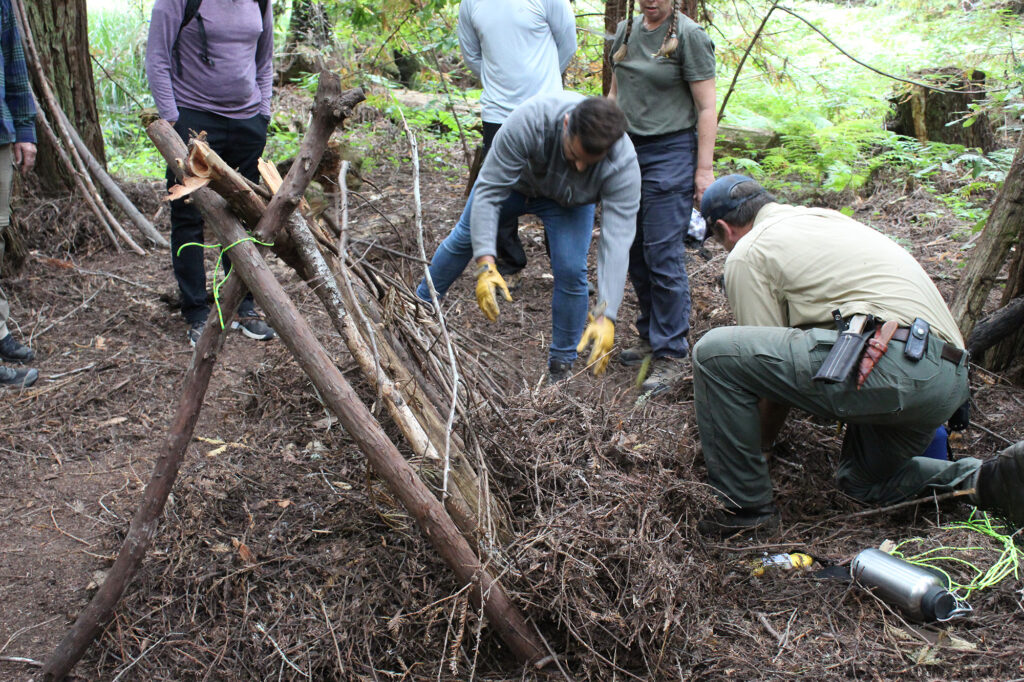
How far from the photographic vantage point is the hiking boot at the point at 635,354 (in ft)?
13.8

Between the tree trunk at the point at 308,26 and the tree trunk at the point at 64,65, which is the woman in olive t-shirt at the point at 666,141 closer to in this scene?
the tree trunk at the point at 64,65

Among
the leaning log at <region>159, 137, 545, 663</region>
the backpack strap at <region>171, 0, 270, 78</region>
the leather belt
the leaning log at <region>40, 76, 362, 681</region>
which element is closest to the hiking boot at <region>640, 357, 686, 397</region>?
the leather belt

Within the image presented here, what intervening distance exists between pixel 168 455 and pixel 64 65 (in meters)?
3.99

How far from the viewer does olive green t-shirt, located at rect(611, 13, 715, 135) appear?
3715 mm

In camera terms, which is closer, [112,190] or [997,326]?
[997,326]

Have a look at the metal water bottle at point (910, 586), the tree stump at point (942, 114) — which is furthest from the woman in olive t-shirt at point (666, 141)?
the tree stump at point (942, 114)

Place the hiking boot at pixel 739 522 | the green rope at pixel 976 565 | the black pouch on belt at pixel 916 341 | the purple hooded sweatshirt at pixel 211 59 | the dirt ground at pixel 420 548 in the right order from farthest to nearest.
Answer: the purple hooded sweatshirt at pixel 211 59 < the hiking boot at pixel 739 522 < the black pouch on belt at pixel 916 341 < the green rope at pixel 976 565 < the dirt ground at pixel 420 548

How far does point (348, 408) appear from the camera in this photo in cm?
205

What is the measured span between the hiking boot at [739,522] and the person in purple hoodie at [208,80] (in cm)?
267

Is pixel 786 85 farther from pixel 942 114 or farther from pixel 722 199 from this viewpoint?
pixel 722 199

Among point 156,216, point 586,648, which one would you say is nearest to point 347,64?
point 156,216

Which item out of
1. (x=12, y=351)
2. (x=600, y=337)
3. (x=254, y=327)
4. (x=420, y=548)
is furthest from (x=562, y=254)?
(x=12, y=351)

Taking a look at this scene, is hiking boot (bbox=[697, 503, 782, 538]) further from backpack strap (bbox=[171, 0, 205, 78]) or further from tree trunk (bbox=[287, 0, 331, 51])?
tree trunk (bbox=[287, 0, 331, 51])

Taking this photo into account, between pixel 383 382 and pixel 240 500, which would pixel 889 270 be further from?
pixel 240 500
